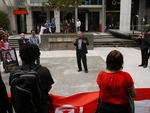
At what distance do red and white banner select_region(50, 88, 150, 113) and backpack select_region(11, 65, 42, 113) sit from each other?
69 cm

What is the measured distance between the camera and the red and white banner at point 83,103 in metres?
3.14

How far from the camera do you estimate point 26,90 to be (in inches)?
87.3

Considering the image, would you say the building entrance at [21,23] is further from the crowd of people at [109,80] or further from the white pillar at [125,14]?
the crowd of people at [109,80]

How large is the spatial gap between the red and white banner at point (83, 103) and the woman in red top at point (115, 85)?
0.74m

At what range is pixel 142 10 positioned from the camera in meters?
30.6

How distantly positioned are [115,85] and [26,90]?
1063 mm

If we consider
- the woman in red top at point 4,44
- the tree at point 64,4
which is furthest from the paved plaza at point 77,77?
the tree at point 64,4

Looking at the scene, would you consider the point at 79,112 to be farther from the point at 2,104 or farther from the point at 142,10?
the point at 142,10

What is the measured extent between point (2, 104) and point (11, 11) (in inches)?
1066

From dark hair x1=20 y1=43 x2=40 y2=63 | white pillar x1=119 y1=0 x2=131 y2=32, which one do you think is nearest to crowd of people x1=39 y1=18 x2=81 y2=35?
white pillar x1=119 y1=0 x2=131 y2=32

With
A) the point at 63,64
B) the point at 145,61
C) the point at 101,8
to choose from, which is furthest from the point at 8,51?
the point at 101,8

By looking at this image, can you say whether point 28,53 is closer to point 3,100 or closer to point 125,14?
point 3,100

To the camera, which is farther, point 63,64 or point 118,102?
point 63,64

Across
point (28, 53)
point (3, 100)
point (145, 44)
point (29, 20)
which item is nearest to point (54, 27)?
point (29, 20)
